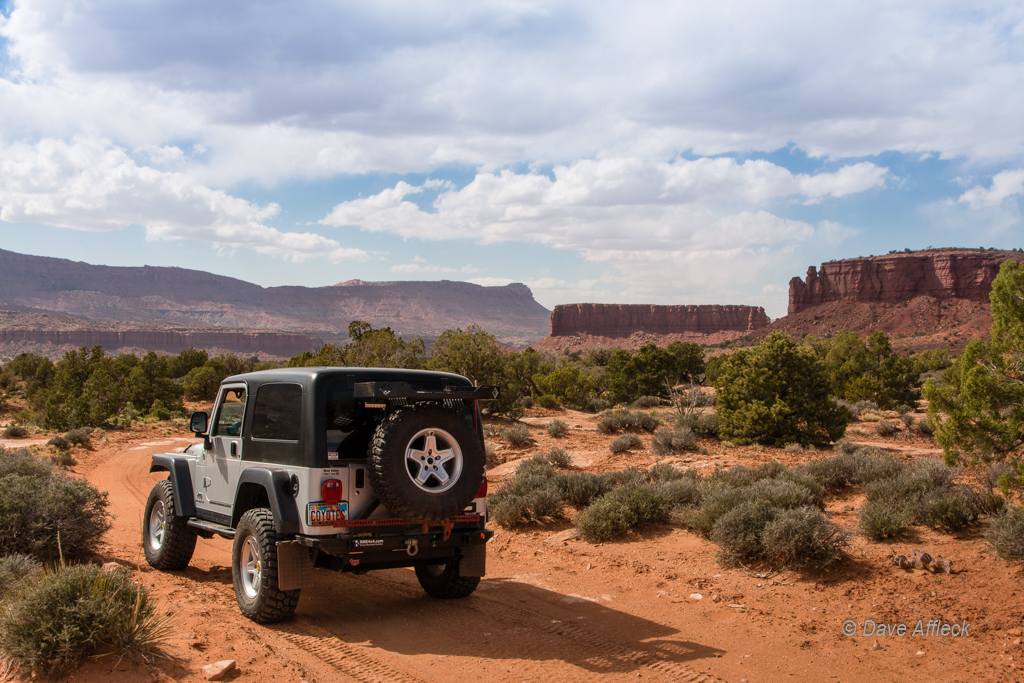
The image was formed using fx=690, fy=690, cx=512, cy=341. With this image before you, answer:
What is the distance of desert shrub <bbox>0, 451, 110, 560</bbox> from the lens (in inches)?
287

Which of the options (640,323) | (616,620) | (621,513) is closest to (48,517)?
(616,620)

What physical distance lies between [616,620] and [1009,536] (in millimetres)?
4197

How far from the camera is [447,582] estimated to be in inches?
283

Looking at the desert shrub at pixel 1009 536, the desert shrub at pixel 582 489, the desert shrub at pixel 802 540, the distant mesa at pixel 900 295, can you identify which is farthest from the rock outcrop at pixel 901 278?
the desert shrub at pixel 802 540

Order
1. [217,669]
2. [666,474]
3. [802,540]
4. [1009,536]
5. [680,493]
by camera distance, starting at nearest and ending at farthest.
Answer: [217,669] < [1009,536] < [802,540] < [680,493] < [666,474]

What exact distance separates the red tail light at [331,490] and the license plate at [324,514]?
5cm

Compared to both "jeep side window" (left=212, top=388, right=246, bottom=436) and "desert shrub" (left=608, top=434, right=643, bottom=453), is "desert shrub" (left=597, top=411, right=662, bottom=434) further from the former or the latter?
"jeep side window" (left=212, top=388, right=246, bottom=436)

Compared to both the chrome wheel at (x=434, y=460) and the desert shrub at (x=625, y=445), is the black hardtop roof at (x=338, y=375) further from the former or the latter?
the desert shrub at (x=625, y=445)

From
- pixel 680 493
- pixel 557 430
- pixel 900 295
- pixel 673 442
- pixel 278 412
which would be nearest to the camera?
pixel 278 412

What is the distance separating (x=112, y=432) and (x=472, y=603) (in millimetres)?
24330

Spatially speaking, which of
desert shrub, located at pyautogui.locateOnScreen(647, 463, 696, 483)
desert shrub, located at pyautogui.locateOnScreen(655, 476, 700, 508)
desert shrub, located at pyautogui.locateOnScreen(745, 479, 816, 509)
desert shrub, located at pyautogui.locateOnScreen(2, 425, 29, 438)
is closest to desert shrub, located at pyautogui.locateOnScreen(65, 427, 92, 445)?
desert shrub, located at pyautogui.locateOnScreen(2, 425, 29, 438)

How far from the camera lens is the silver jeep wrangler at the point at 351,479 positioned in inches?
232

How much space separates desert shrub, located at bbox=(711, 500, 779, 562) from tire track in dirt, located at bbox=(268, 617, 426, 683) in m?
4.64

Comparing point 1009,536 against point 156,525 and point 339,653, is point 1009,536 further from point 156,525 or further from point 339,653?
point 156,525
